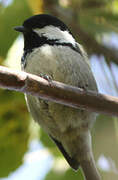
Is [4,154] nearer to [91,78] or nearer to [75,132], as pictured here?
[75,132]

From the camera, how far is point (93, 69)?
3.38 metres

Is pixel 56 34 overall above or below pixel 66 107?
above

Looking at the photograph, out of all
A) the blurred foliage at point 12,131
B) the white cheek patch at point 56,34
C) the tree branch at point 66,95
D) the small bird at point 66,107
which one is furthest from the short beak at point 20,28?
the tree branch at point 66,95

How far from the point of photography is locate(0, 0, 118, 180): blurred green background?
10.1ft

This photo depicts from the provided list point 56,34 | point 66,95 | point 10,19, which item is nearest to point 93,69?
point 56,34

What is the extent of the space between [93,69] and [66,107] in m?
0.73

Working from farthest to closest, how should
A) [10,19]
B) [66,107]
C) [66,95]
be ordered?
[10,19] → [66,107] → [66,95]

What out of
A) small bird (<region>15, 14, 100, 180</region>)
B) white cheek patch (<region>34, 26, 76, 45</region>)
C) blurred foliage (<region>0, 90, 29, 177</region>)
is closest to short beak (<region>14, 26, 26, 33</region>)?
white cheek patch (<region>34, 26, 76, 45</region>)

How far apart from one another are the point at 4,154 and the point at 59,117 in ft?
2.27

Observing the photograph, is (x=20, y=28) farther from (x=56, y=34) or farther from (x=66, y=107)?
(x=66, y=107)

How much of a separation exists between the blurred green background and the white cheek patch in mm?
285

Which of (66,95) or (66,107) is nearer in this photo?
(66,95)

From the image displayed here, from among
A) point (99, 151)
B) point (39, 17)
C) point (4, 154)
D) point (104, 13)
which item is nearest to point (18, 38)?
point (39, 17)

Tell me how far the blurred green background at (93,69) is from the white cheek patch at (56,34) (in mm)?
285
